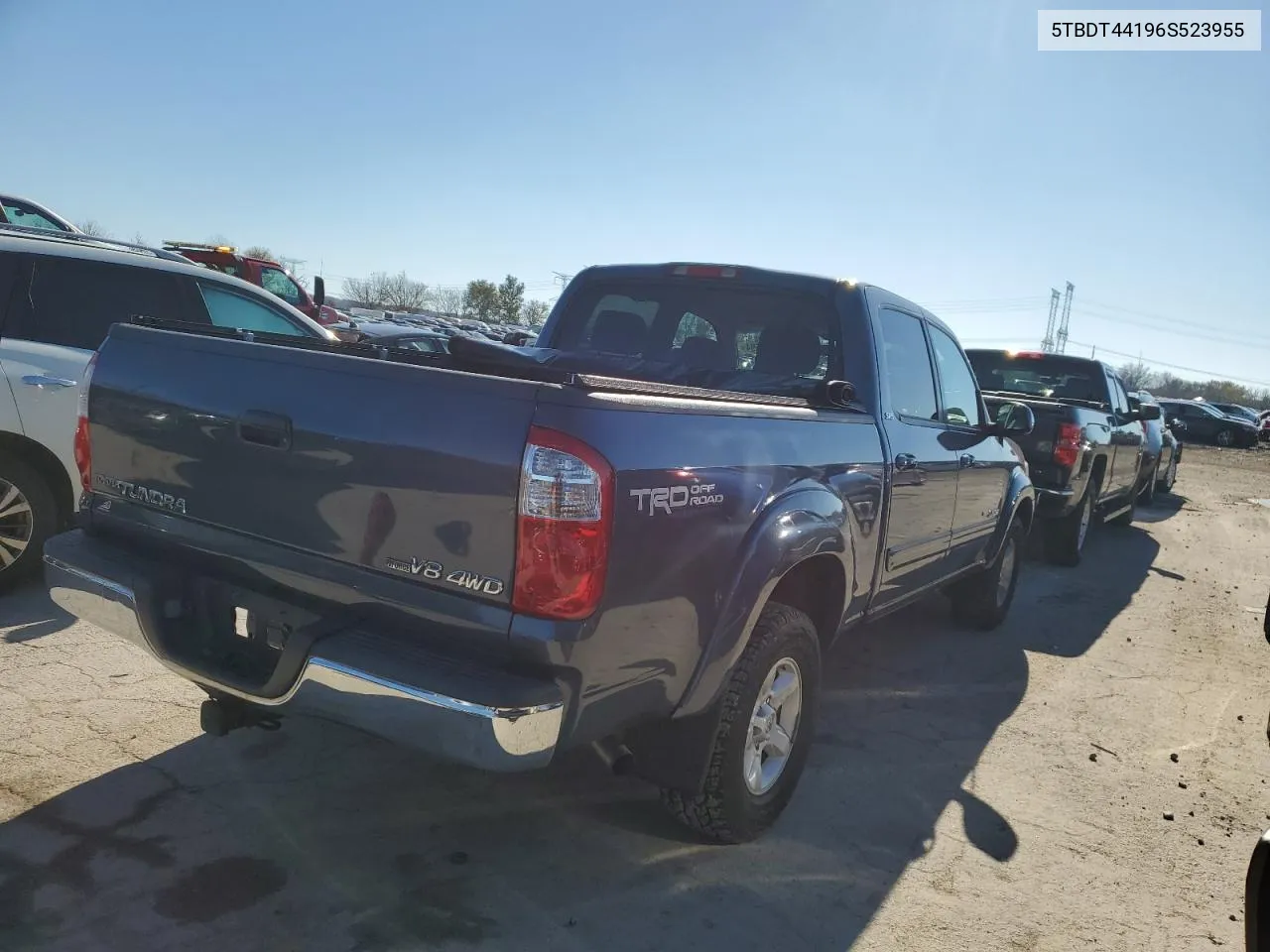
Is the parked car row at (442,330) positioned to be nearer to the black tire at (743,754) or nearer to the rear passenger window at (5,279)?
the black tire at (743,754)

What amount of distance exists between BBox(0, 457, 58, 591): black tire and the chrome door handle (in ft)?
1.32

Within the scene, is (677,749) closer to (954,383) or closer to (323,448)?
(323,448)

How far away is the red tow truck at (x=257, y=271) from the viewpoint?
1466 cm

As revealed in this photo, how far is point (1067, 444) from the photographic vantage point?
307 inches

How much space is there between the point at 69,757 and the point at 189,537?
1.20m

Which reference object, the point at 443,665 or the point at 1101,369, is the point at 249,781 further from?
the point at 1101,369

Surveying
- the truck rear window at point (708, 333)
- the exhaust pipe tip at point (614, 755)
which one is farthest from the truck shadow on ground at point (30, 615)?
the exhaust pipe tip at point (614, 755)

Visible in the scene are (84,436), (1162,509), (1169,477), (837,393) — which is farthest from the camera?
(1169,477)

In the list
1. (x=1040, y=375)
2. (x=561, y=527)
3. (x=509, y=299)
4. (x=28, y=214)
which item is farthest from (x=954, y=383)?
(x=509, y=299)

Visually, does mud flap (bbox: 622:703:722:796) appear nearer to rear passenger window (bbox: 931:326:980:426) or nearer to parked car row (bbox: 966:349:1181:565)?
rear passenger window (bbox: 931:326:980:426)

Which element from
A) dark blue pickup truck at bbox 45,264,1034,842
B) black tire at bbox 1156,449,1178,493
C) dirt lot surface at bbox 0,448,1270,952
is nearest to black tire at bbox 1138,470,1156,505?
black tire at bbox 1156,449,1178,493

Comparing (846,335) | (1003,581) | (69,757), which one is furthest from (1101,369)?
(69,757)

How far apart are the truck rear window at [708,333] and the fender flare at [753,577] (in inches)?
34.0

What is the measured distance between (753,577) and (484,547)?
90cm
